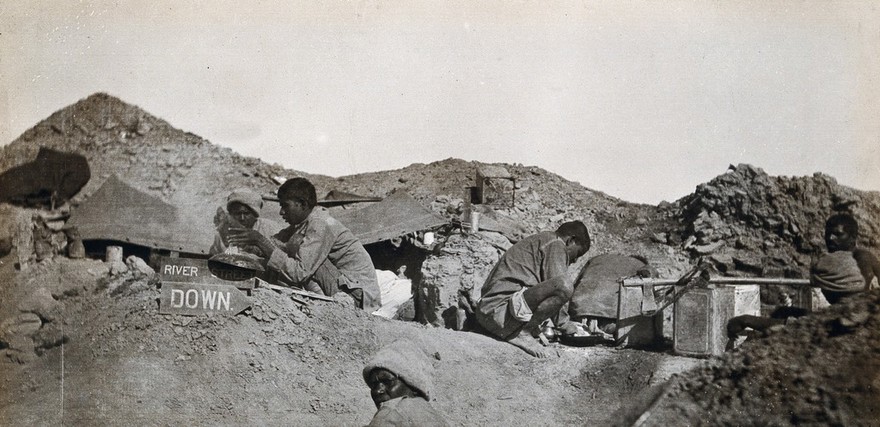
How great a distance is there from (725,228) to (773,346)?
6.87 m

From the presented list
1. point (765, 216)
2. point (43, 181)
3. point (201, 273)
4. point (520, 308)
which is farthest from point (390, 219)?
point (765, 216)

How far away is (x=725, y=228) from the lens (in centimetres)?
1260

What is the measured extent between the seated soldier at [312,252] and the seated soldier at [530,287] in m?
1.33

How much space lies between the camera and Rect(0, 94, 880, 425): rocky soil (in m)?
5.73

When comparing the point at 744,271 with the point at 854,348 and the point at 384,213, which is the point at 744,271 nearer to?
the point at 384,213

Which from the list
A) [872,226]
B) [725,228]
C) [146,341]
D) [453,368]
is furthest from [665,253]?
[146,341]

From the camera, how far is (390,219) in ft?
38.4

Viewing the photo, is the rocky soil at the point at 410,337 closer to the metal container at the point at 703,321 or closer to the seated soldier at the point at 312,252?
the metal container at the point at 703,321

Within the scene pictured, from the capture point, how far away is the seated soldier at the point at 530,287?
837 cm

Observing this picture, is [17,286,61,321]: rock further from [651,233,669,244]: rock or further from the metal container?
[651,233,669,244]: rock

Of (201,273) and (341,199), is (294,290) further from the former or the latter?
(341,199)

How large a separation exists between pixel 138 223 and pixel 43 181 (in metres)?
1.48

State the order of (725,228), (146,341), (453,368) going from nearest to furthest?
(146,341)
(453,368)
(725,228)

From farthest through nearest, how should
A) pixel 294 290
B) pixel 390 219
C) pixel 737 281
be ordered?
pixel 390 219 → pixel 737 281 → pixel 294 290
